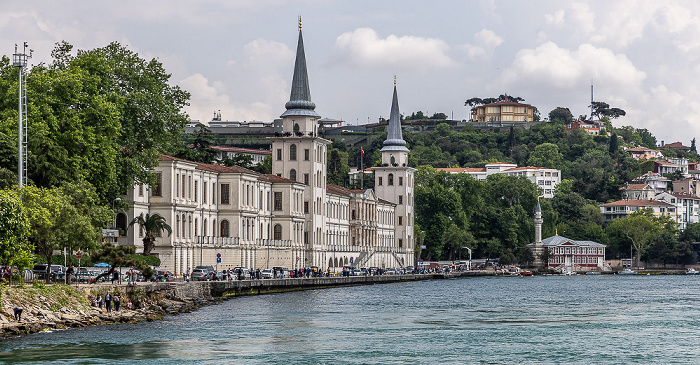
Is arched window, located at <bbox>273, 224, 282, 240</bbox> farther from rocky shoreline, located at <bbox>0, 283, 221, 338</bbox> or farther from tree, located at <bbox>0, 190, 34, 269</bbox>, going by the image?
tree, located at <bbox>0, 190, 34, 269</bbox>

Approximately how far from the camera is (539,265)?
620ft

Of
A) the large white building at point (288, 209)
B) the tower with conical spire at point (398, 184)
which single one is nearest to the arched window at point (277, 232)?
the large white building at point (288, 209)

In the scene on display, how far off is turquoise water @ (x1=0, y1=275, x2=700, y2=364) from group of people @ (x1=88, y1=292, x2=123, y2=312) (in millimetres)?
2827

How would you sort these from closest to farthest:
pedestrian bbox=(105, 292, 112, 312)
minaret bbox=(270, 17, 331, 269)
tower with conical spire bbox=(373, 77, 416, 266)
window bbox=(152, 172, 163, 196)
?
pedestrian bbox=(105, 292, 112, 312)
window bbox=(152, 172, 163, 196)
minaret bbox=(270, 17, 331, 269)
tower with conical spire bbox=(373, 77, 416, 266)

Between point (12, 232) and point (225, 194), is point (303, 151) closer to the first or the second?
point (225, 194)

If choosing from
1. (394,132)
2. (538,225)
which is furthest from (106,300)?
(538,225)

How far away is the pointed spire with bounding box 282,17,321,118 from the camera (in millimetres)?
125062

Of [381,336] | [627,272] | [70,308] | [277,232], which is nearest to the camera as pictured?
[381,336]

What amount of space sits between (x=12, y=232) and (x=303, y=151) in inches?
3127

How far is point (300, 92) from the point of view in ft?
414

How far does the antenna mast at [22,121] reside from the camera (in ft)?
197

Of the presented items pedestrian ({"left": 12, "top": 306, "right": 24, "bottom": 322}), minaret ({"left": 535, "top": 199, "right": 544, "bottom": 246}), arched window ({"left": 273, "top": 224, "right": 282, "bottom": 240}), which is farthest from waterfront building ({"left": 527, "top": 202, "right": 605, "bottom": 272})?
pedestrian ({"left": 12, "top": 306, "right": 24, "bottom": 322})

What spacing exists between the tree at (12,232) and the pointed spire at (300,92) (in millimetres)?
77141

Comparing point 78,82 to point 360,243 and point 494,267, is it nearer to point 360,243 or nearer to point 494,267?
point 360,243
